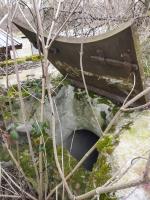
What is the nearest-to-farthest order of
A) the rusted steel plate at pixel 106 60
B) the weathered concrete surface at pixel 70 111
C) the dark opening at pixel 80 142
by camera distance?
the rusted steel plate at pixel 106 60, the weathered concrete surface at pixel 70 111, the dark opening at pixel 80 142

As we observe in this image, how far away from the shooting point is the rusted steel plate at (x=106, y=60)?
3.03 metres

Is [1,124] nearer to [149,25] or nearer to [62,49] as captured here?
[62,49]

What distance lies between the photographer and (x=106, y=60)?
341cm

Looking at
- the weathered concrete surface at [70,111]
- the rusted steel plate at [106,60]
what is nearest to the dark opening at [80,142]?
the weathered concrete surface at [70,111]

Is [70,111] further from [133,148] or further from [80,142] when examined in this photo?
[133,148]

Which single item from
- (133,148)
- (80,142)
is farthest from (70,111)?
(133,148)

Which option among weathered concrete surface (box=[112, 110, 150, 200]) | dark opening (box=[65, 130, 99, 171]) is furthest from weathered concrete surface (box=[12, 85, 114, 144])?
weathered concrete surface (box=[112, 110, 150, 200])

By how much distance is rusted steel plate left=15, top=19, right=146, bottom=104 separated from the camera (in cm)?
303

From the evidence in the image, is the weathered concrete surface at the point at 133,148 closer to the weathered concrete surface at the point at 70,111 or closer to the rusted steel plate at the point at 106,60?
the rusted steel plate at the point at 106,60

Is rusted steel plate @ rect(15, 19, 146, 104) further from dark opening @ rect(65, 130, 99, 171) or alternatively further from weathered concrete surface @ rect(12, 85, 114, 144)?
dark opening @ rect(65, 130, 99, 171)

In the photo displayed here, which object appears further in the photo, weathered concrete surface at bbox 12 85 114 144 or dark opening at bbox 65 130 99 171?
dark opening at bbox 65 130 99 171

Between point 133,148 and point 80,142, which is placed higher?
point 133,148

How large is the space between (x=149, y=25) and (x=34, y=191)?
3.52 m

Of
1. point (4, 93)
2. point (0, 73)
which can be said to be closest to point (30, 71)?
point (0, 73)
